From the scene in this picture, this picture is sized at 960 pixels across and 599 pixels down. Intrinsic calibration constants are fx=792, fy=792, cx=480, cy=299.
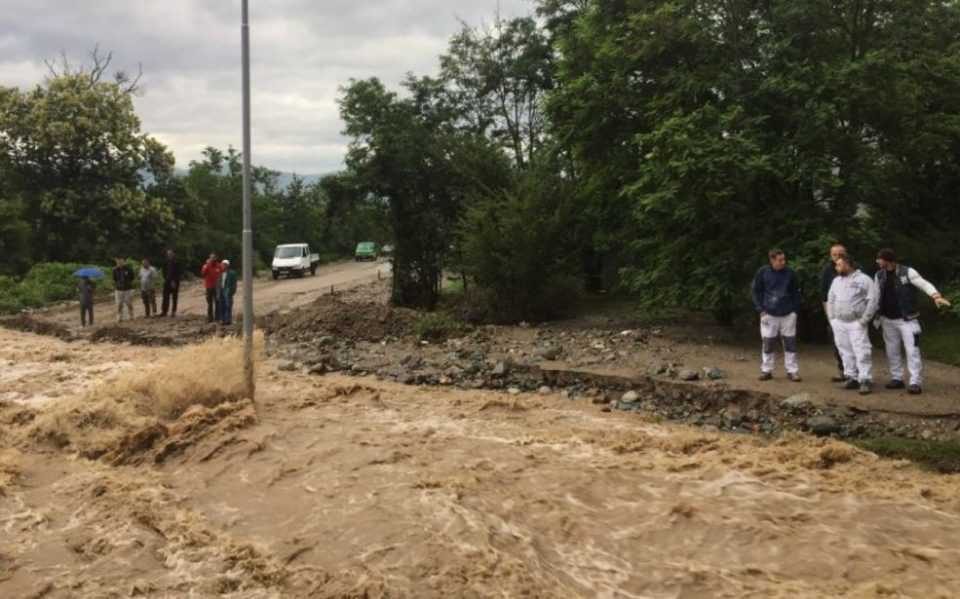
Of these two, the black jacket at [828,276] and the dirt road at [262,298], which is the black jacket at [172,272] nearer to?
the dirt road at [262,298]

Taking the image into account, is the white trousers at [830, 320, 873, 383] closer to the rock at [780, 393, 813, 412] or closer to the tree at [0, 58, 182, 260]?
the rock at [780, 393, 813, 412]

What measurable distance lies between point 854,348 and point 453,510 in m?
6.62

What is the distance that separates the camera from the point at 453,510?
719cm

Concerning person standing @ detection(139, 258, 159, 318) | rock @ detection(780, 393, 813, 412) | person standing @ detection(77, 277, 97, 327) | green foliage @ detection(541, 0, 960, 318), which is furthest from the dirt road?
rock @ detection(780, 393, 813, 412)

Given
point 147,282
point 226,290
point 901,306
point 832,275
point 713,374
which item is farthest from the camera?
point 147,282

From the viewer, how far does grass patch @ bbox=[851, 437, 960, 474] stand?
Result: 27.8 ft

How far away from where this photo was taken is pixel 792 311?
11.5 meters

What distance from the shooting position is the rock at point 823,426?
975cm

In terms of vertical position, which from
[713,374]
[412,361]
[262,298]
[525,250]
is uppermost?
[525,250]

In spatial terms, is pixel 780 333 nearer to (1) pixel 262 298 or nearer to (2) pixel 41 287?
(1) pixel 262 298

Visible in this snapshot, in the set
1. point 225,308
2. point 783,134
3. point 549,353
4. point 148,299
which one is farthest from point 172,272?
point 783,134

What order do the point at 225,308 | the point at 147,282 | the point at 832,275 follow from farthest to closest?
the point at 147,282 → the point at 225,308 → the point at 832,275

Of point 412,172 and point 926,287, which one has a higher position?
point 412,172

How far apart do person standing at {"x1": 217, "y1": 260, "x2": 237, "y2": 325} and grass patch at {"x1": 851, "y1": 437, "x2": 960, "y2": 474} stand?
50.3ft
